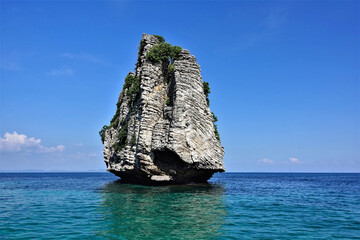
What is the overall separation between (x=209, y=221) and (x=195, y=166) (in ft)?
56.0

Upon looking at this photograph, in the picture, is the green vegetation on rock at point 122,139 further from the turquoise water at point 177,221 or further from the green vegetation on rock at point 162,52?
the turquoise water at point 177,221

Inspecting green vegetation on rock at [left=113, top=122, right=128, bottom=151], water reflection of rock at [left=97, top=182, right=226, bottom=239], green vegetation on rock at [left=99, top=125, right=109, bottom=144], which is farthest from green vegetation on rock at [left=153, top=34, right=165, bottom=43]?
water reflection of rock at [left=97, top=182, right=226, bottom=239]

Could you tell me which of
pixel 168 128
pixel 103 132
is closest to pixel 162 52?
pixel 168 128

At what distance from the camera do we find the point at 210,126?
3516 cm

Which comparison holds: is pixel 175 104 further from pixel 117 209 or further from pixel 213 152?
pixel 117 209

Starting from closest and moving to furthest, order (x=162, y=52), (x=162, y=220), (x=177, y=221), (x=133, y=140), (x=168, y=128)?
(x=177, y=221) < (x=162, y=220) < (x=168, y=128) < (x=133, y=140) < (x=162, y=52)

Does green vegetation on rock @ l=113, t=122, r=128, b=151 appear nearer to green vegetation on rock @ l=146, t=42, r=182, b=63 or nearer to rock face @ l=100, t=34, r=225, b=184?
rock face @ l=100, t=34, r=225, b=184

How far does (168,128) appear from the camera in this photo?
106 ft

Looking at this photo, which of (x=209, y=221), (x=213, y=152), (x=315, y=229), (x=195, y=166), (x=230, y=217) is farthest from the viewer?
(x=213, y=152)

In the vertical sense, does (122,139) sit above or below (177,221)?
above

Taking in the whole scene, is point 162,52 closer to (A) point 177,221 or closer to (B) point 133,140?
(B) point 133,140

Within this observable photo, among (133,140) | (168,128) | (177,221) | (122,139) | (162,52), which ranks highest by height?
(162,52)

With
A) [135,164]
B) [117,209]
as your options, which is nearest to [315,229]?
[117,209]

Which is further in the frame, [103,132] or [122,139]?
[103,132]
